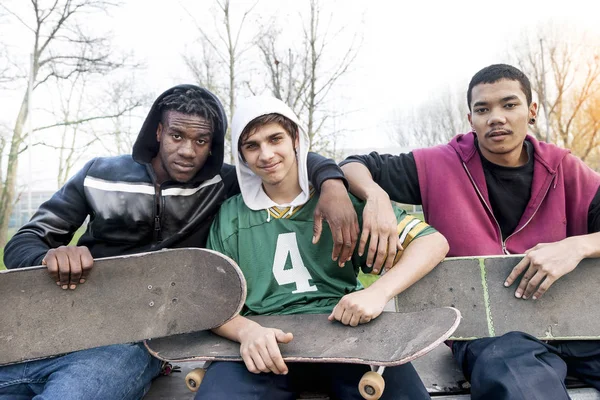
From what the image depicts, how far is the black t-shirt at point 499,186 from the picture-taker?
212 centimetres

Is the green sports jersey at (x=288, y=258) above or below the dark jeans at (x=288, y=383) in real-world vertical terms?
above

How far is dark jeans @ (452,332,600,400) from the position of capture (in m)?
1.38

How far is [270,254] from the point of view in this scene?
1.88m

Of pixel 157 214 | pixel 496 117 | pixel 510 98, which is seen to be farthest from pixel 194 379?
pixel 510 98

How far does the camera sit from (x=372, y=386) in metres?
1.32

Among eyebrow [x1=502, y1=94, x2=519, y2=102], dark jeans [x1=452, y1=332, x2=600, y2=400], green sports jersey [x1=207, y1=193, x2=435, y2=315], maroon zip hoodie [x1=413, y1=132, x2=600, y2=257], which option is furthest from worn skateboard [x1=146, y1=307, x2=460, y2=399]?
eyebrow [x1=502, y1=94, x2=519, y2=102]

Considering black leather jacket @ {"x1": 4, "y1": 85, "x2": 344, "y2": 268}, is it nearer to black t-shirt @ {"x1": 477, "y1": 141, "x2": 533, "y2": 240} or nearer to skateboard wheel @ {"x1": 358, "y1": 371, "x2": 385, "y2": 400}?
black t-shirt @ {"x1": 477, "y1": 141, "x2": 533, "y2": 240}

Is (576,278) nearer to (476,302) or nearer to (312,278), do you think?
(476,302)

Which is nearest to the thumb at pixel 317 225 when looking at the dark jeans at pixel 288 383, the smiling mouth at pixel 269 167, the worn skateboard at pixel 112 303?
the smiling mouth at pixel 269 167

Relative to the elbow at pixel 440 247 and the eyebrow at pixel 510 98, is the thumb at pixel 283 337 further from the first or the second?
the eyebrow at pixel 510 98

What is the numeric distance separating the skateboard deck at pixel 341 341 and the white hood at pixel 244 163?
1.74 feet

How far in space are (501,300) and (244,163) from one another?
130 centimetres

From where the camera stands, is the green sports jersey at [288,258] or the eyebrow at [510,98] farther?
the eyebrow at [510,98]

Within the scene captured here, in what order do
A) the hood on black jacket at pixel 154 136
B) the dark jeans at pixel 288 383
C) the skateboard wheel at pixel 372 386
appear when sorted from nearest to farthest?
the skateboard wheel at pixel 372 386
the dark jeans at pixel 288 383
the hood on black jacket at pixel 154 136
